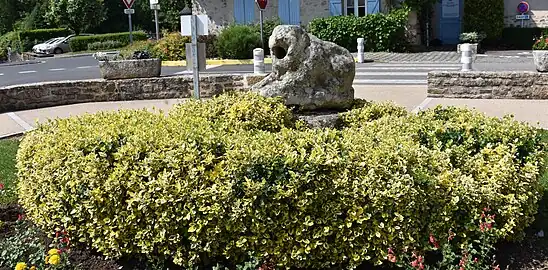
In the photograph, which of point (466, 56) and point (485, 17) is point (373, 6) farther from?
point (466, 56)

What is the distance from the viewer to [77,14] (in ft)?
116

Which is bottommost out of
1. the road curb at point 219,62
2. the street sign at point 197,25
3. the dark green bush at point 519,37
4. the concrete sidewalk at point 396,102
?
the concrete sidewalk at point 396,102

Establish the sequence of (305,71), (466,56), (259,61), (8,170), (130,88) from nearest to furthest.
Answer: (305,71) → (8,170) → (466,56) → (130,88) → (259,61)

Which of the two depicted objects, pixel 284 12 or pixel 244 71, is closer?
pixel 244 71

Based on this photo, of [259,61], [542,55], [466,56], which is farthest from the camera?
[259,61]

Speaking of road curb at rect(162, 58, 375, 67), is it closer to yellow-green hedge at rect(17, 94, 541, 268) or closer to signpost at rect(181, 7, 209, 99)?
signpost at rect(181, 7, 209, 99)

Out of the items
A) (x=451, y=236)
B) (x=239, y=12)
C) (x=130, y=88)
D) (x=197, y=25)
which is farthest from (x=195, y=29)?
(x=239, y=12)

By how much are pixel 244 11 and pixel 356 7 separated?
4291 mm

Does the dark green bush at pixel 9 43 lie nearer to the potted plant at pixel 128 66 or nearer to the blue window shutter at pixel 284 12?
the blue window shutter at pixel 284 12

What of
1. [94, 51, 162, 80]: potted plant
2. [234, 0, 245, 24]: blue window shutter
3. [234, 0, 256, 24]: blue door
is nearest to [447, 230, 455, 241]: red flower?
[94, 51, 162, 80]: potted plant

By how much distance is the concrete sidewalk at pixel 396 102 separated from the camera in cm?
987

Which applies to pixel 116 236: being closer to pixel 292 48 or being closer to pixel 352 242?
pixel 352 242

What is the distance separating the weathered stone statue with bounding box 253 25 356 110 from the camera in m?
6.61

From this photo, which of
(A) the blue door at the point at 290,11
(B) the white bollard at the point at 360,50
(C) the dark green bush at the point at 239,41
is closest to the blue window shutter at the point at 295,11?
(A) the blue door at the point at 290,11
